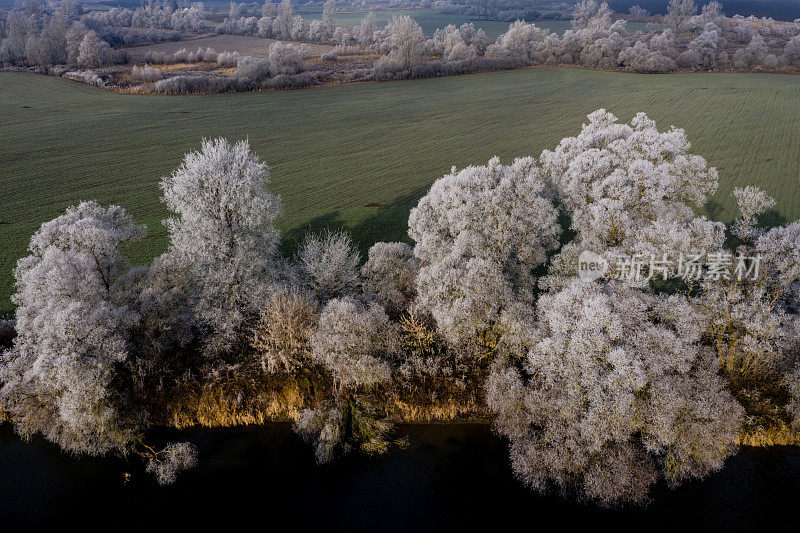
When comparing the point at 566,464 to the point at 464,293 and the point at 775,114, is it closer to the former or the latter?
the point at 464,293

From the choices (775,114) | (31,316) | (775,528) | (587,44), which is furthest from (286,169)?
(587,44)

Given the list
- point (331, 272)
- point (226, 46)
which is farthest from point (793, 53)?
point (226, 46)

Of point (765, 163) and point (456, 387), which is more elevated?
point (765, 163)

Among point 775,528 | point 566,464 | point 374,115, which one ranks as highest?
point 374,115

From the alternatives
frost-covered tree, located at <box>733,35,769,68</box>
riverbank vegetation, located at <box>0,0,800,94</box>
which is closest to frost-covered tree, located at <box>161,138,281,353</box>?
riverbank vegetation, located at <box>0,0,800,94</box>

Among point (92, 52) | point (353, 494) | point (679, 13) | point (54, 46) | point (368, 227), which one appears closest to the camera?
point (353, 494)

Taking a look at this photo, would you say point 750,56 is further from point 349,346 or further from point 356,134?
point 349,346

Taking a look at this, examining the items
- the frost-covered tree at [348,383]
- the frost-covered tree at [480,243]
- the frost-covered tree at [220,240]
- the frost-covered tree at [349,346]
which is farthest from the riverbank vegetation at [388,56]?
the frost-covered tree at [348,383]
